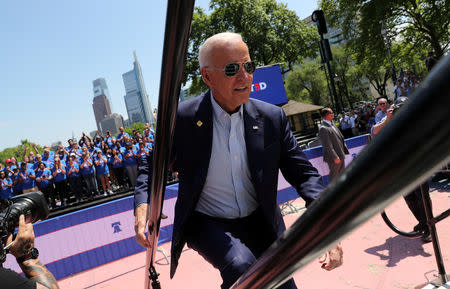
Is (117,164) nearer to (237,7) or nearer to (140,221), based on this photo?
(140,221)

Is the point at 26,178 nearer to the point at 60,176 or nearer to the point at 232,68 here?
the point at 60,176

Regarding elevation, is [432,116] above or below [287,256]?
above

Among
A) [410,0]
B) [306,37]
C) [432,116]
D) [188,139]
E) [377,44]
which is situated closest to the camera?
[432,116]

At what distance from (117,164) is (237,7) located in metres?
21.7

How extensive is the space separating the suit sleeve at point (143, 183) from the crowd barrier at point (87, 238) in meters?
6.29

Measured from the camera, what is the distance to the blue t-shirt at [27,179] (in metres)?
12.3

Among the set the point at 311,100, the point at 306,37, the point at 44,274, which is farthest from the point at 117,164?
the point at 311,100

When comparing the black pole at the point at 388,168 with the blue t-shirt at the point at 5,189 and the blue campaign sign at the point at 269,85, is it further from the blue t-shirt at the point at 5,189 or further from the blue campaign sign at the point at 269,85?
the blue campaign sign at the point at 269,85

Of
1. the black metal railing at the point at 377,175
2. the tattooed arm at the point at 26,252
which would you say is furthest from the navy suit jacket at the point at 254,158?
the black metal railing at the point at 377,175

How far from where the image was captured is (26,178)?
40.4 ft

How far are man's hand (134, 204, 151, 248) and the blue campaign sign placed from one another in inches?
534

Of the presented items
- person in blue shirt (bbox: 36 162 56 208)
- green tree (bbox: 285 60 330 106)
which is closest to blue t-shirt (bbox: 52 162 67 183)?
person in blue shirt (bbox: 36 162 56 208)

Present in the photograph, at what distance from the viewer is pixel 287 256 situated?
534mm

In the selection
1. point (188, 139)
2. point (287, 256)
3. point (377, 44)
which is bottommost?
point (287, 256)
